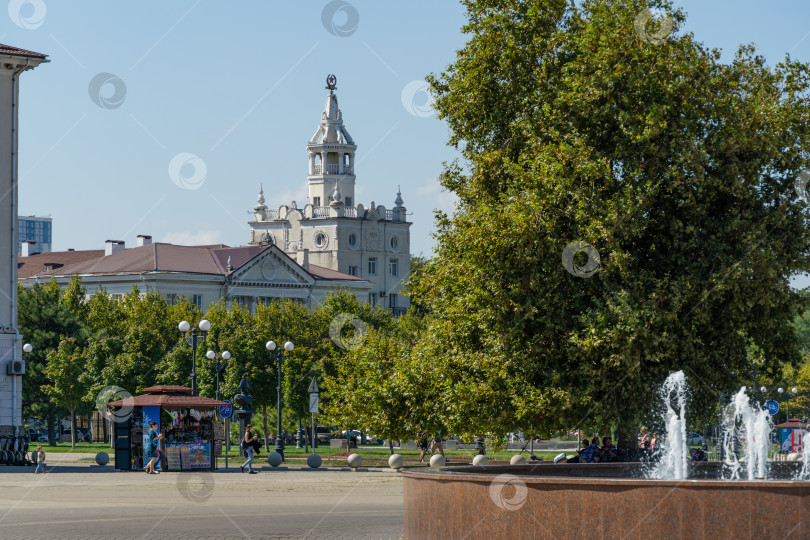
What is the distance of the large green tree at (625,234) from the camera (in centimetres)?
2562

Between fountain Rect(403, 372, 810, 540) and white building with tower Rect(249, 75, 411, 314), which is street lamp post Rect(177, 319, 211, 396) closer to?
fountain Rect(403, 372, 810, 540)

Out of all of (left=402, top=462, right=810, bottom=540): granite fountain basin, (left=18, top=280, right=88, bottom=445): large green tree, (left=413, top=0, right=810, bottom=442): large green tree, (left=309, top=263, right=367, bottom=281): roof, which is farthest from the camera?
(left=309, top=263, right=367, bottom=281): roof

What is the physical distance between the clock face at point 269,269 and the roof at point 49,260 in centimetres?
1814

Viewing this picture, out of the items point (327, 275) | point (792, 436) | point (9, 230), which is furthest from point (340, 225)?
point (9, 230)

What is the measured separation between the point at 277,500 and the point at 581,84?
11046 millimetres

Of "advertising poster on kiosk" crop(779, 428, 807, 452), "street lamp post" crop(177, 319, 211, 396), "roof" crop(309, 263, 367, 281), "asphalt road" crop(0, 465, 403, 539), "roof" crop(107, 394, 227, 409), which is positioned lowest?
"advertising poster on kiosk" crop(779, 428, 807, 452)

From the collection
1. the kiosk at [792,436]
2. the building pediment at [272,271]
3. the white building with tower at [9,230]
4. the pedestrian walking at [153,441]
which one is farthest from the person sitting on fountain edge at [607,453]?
the building pediment at [272,271]

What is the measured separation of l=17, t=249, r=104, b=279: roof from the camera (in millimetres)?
113062

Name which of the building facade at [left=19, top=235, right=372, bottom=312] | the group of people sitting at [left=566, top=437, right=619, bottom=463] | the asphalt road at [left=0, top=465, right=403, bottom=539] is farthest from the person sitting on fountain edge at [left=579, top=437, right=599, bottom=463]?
Answer: the building facade at [left=19, top=235, right=372, bottom=312]

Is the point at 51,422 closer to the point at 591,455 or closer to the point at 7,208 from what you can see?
the point at 7,208

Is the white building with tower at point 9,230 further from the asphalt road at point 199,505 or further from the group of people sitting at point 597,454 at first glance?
the group of people sitting at point 597,454

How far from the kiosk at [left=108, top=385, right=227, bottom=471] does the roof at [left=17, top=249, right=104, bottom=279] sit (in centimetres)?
7695

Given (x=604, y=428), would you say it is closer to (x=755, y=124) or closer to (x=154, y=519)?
(x=755, y=124)

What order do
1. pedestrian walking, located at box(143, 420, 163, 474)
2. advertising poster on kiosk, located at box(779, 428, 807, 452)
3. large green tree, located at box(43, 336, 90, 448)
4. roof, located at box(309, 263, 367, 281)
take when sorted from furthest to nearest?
roof, located at box(309, 263, 367, 281) < large green tree, located at box(43, 336, 90, 448) < advertising poster on kiosk, located at box(779, 428, 807, 452) < pedestrian walking, located at box(143, 420, 163, 474)
